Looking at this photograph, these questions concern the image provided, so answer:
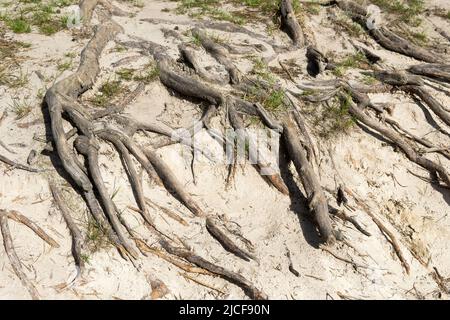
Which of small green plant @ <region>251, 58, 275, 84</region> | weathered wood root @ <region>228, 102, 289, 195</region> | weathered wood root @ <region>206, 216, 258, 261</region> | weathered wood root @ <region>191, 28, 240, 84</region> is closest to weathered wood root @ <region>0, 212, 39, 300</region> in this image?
weathered wood root @ <region>206, 216, 258, 261</region>

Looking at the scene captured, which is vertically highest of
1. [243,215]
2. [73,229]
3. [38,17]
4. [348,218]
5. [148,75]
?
[148,75]

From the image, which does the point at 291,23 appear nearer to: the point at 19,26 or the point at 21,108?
the point at 19,26

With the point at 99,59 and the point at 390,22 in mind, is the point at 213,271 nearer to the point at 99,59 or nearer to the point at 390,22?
the point at 99,59

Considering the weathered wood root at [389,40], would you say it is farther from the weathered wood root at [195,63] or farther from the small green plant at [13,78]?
the small green plant at [13,78]

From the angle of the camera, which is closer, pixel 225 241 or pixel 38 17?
pixel 225 241

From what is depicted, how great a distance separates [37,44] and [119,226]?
364 centimetres

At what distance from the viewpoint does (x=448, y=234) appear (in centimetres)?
671

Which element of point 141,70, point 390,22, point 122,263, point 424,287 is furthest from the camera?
point 390,22

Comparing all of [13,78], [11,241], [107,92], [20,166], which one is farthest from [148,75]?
[11,241]

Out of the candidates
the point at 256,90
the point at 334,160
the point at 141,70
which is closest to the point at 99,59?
the point at 141,70

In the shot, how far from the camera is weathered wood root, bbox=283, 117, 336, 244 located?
588cm

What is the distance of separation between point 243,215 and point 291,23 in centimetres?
372

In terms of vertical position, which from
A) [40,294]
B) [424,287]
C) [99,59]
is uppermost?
[99,59]

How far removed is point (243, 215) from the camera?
20.4ft
